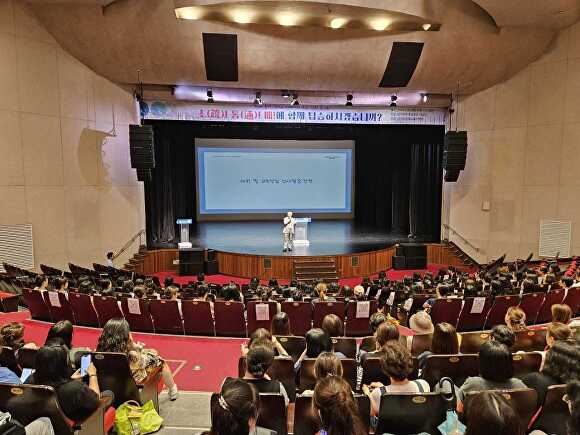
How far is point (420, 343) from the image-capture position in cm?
397

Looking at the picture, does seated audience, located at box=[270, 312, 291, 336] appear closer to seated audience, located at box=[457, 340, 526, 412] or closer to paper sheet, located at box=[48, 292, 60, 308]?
seated audience, located at box=[457, 340, 526, 412]

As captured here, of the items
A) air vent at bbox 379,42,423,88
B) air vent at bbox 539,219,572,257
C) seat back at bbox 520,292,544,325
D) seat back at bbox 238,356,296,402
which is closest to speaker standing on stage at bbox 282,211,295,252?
air vent at bbox 379,42,423,88

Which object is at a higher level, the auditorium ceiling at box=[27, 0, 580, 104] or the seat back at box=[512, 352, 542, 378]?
the auditorium ceiling at box=[27, 0, 580, 104]

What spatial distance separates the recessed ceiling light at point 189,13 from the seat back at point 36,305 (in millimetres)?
6974

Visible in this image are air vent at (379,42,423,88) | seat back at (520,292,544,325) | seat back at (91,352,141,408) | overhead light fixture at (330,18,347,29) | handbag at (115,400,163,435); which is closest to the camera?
handbag at (115,400,163,435)

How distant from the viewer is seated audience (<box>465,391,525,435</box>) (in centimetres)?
168

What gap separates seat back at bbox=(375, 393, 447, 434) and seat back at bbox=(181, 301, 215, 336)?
366 cm

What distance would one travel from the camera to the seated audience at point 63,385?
2.71m

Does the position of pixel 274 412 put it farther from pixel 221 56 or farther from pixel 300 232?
pixel 300 232

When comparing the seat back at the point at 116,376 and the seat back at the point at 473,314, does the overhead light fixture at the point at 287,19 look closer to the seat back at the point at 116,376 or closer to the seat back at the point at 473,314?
the seat back at the point at 473,314

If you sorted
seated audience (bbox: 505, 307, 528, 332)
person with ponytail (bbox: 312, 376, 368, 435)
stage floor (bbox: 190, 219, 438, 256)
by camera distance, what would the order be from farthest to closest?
stage floor (bbox: 190, 219, 438, 256) < seated audience (bbox: 505, 307, 528, 332) < person with ponytail (bbox: 312, 376, 368, 435)

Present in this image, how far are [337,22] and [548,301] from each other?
7708 millimetres

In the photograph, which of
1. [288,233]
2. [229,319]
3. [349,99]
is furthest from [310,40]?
[229,319]

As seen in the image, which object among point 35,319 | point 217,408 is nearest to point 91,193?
point 35,319
